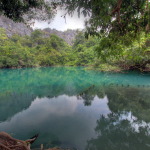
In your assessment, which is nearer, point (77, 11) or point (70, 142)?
point (70, 142)

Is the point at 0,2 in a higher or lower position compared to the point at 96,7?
higher

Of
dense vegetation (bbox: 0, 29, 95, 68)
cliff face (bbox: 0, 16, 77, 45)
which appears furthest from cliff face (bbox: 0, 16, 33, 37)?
dense vegetation (bbox: 0, 29, 95, 68)

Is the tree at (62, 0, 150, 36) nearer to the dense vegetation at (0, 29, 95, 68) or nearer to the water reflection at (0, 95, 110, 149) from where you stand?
the water reflection at (0, 95, 110, 149)

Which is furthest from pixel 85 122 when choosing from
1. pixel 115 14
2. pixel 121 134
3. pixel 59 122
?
pixel 115 14

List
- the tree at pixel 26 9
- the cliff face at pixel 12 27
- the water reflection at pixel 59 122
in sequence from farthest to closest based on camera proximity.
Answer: the cliff face at pixel 12 27
the tree at pixel 26 9
the water reflection at pixel 59 122

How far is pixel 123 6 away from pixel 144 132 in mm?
3488

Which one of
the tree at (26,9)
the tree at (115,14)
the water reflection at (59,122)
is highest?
the tree at (26,9)

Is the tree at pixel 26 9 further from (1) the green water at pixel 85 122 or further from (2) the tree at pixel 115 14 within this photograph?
(1) the green water at pixel 85 122

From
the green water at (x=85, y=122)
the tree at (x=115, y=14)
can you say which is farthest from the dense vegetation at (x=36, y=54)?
the tree at (x=115, y=14)

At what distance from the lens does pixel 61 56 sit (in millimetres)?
36156

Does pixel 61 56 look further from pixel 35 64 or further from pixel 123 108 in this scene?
pixel 123 108

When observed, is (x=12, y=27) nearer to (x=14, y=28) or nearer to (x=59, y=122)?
(x=14, y=28)

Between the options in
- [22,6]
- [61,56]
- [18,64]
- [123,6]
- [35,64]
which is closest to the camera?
[123,6]

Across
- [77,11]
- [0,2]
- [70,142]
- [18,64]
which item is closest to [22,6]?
[0,2]
